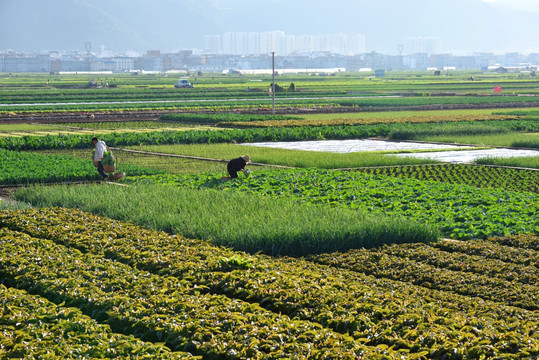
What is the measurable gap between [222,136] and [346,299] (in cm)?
2655

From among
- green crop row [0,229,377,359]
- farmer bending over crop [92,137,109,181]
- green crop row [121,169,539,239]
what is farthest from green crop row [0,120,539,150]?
green crop row [0,229,377,359]

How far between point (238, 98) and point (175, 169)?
51.7 meters

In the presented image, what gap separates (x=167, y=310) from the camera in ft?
30.3

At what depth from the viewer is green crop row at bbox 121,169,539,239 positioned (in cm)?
1518

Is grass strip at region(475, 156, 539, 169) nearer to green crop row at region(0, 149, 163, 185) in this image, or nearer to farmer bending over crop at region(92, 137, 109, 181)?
green crop row at region(0, 149, 163, 185)

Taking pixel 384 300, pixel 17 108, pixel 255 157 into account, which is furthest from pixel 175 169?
pixel 17 108

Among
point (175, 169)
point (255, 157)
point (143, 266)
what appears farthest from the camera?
point (255, 157)

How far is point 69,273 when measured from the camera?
35.0 feet

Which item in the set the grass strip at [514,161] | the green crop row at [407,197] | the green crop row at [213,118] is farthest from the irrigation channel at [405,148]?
the green crop row at [213,118]

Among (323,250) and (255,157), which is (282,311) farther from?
(255,157)

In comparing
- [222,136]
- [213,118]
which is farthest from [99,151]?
[213,118]

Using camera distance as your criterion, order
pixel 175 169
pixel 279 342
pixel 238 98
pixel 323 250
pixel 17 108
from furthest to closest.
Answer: pixel 238 98 → pixel 17 108 → pixel 175 169 → pixel 323 250 → pixel 279 342

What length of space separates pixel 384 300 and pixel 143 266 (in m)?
3.58

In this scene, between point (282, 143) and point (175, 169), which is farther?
point (282, 143)
